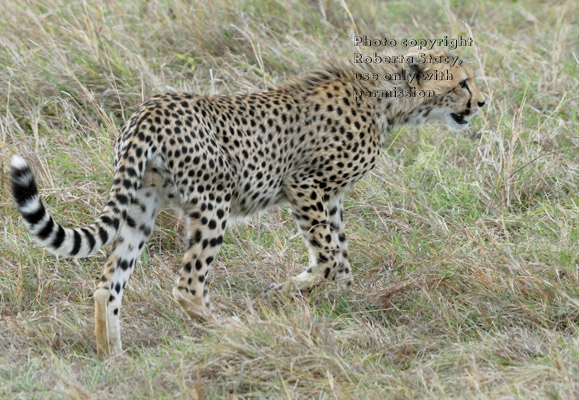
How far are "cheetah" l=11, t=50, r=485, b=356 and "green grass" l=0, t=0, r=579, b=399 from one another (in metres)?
0.17

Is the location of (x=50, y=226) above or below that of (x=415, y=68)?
above

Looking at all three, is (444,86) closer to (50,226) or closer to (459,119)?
(459,119)

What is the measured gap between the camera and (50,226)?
330 cm

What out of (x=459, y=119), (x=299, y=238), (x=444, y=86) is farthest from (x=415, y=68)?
(x=299, y=238)

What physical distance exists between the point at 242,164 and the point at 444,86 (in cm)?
112

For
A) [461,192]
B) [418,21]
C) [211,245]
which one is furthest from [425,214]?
[418,21]

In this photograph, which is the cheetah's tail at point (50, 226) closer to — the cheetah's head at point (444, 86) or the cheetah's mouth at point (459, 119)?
the cheetah's head at point (444, 86)

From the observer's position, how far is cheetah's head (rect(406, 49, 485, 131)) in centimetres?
455

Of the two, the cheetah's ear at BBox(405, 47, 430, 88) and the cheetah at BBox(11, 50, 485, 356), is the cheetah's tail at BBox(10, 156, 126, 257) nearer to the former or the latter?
the cheetah at BBox(11, 50, 485, 356)

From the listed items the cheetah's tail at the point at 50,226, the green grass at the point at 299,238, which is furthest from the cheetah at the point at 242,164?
the green grass at the point at 299,238

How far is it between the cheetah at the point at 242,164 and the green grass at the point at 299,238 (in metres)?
0.17

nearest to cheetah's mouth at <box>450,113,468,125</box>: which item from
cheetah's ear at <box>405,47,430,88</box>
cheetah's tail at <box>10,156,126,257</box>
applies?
cheetah's ear at <box>405,47,430,88</box>

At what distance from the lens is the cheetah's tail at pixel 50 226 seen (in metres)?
3.17

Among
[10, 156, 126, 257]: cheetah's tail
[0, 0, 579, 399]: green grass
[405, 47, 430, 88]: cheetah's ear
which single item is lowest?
[0, 0, 579, 399]: green grass
